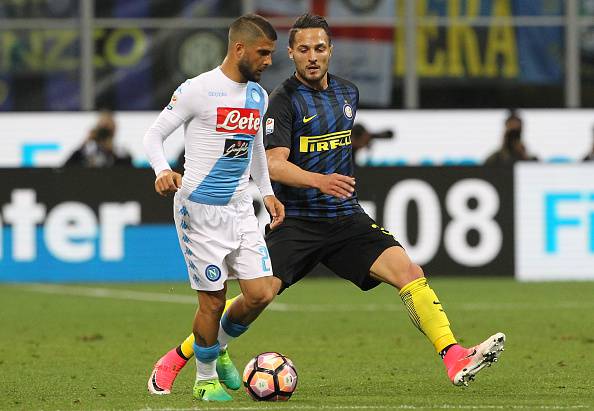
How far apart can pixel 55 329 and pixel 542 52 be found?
11.5 m

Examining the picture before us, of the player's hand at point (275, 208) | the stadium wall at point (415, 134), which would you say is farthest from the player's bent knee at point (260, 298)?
the stadium wall at point (415, 134)

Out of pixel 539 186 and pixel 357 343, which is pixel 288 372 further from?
pixel 539 186

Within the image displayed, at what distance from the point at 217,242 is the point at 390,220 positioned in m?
9.15

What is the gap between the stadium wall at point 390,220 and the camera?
17.1 metres

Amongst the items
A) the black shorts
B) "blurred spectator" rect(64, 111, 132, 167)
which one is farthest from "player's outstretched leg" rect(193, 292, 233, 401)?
"blurred spectator" rect(64, 111, 132, 167)

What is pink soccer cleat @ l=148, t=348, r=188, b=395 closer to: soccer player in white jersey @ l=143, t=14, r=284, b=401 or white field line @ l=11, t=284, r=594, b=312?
soccer player in white jersey @ l=143, t=14, r=284, b=401

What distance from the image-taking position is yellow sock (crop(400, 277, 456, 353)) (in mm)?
8664

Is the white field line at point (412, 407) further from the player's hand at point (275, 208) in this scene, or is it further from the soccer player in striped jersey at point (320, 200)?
the player's hand at point (275, 208)

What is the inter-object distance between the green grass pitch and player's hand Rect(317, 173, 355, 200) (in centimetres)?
108

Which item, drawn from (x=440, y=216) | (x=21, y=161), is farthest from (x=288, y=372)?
(x=21, y=161)

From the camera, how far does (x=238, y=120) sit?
8.26m

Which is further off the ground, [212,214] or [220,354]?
[212,214]

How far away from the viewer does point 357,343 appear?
11828 mm

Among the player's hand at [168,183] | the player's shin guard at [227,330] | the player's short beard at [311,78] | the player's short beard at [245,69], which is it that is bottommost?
the player's shin guard at [227,330]
